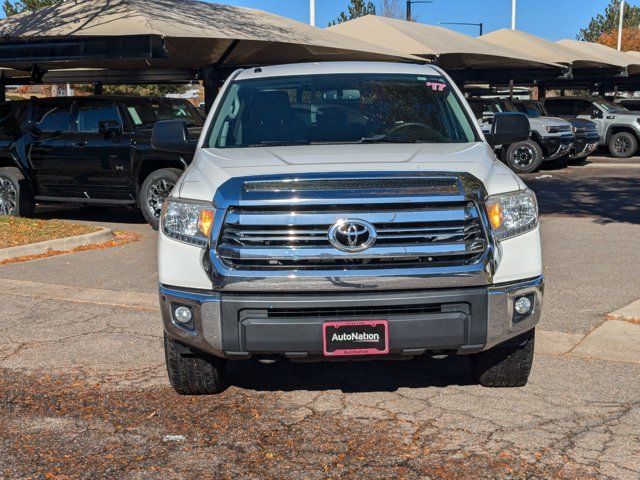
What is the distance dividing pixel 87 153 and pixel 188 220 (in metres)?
8.64

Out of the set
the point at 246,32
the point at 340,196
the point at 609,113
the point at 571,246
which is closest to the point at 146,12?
the point at 246,32

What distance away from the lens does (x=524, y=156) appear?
69.2 feet

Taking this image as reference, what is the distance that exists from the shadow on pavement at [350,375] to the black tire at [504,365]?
20cm

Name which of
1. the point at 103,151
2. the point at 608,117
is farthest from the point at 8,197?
the point at 608,117

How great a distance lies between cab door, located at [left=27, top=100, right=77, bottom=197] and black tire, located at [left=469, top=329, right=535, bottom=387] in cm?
911

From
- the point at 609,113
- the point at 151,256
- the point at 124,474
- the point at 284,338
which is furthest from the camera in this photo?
the point at 609,113

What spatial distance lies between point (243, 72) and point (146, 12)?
847cm

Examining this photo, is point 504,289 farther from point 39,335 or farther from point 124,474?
point 39,335

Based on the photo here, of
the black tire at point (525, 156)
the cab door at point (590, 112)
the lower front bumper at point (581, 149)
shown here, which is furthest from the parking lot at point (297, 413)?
the cab door at point (590, 112)

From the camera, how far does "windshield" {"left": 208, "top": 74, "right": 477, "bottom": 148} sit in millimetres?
5809

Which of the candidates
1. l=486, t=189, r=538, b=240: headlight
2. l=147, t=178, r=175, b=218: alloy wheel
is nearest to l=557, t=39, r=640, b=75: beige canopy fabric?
l=147, t=178, r=175, b=218: alloy wheel

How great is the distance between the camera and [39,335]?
22.2 ft

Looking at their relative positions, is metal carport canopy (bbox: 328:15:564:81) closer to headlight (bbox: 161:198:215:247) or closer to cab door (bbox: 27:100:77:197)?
cab door (bbox: 27:100:77:197)

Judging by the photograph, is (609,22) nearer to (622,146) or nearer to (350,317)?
(622,146)
